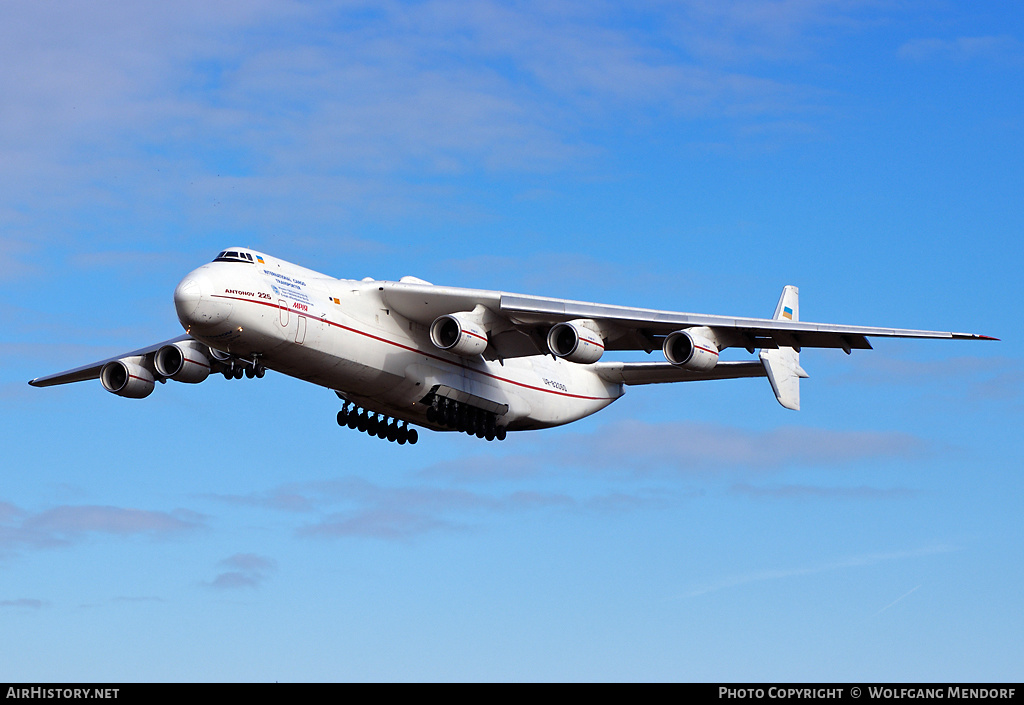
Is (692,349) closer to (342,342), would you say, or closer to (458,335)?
(458,335)

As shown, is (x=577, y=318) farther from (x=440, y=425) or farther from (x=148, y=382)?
(x=148, y=382)

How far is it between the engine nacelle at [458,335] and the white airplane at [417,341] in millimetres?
23

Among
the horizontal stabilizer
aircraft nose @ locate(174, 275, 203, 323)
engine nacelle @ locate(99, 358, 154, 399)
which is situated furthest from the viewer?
engine nacelle @ locate(99, 358, 154, 399)

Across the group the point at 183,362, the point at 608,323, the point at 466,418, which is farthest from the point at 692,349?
the point at 183,362

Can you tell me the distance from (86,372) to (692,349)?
12.7 meters

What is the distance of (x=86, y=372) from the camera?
1081 inches

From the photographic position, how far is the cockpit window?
2167 cm

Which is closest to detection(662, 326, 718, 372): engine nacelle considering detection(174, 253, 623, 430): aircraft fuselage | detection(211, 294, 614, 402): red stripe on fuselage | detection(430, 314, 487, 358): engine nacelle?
detection(430, 314, 487, 358): engine nacelle

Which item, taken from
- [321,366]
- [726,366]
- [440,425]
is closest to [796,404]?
[726,366]

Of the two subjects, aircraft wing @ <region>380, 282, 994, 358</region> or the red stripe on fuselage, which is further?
aircraft wing @ <region>380, 282, 994, 358</region>

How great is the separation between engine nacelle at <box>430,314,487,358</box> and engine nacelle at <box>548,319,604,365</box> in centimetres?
124

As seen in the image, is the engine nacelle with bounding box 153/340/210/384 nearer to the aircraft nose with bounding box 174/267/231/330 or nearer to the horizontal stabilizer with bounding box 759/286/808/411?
the aircraft nose with bounding box 174/267/231/330

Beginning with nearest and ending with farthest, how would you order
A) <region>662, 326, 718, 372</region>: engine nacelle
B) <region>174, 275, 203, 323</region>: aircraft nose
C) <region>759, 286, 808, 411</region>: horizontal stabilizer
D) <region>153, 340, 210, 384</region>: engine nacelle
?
<region>174, 275, 203, 323</region>: aircraft nose < <region>662, 326, 718, 372</region>: engine nacelle < <region>759, 286, 808, 411</region>: horizontal stabilizer < <region>153, 340, 210, 384</region>: engine nacelle
